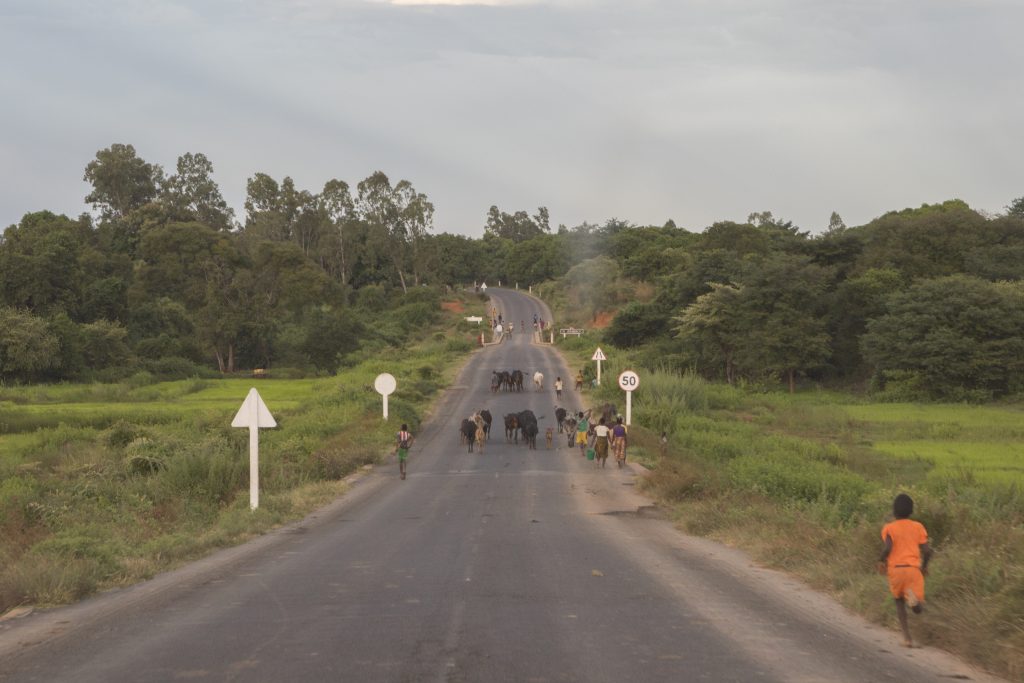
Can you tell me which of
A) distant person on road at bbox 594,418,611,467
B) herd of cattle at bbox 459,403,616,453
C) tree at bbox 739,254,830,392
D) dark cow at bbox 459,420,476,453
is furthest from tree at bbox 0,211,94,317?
distant person on road at bbox 594,418,611,467

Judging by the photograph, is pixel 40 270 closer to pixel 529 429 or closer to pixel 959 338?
pixel 529 429

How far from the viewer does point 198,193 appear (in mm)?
117250

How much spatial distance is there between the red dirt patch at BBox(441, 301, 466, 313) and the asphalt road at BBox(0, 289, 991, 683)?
9592 centimetres

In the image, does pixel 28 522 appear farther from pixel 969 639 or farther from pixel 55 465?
pixel 969 639

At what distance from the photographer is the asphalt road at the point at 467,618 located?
7277 millimetres

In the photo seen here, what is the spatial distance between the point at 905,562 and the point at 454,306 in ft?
350

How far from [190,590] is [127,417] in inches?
1227

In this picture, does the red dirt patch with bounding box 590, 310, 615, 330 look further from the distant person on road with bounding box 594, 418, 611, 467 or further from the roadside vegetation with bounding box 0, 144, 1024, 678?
the distant person on road with bounding box 594, 418, 611, 467

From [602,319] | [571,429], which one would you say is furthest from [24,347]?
[602,319]

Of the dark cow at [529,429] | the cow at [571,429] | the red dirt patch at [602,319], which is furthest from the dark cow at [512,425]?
the red dirt patch at [602,319]

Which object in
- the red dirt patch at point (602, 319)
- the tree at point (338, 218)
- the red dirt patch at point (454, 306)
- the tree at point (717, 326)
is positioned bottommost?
the tree at point (717, 326)

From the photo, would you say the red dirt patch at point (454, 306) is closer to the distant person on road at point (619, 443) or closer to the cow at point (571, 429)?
the cow at point (571, 429)

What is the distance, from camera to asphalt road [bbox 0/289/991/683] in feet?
23.9

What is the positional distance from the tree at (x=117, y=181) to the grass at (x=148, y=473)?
67760 millimetres
